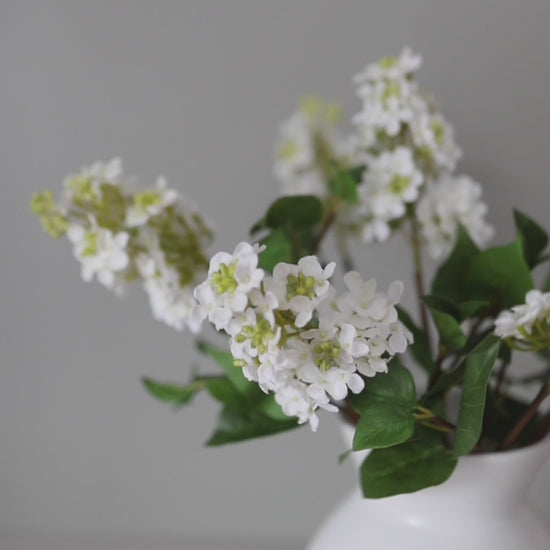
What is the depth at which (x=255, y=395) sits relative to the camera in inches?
25.8

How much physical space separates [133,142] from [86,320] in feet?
0.71

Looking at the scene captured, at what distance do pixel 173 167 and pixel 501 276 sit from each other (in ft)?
1.47

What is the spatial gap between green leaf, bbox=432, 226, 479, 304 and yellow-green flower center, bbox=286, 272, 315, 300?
202 millimetres

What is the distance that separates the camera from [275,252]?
2.05 ft

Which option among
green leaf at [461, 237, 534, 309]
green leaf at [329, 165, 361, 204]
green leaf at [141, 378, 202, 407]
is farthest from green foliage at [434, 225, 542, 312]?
green leaf at [141, 378, 202, 407]

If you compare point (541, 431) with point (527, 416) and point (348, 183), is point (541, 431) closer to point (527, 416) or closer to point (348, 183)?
point (527, 416)

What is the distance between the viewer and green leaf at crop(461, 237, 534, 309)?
2.00ft

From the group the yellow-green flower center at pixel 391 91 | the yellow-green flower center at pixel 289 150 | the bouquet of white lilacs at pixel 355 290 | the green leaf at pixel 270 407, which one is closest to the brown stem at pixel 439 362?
the bouquet of white lilacs at pixel 355 290

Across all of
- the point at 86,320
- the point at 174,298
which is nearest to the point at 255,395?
the point at 174,298

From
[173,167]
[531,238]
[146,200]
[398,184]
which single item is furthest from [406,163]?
[173,167]

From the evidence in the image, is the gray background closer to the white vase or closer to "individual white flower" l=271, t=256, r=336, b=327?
the white vase

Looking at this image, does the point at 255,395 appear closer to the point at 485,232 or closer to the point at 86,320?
the point at 485,232

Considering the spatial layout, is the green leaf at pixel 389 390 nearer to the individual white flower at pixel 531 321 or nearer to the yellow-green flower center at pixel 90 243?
the individual white flower at pixel 531 321

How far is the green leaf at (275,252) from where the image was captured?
622mm
